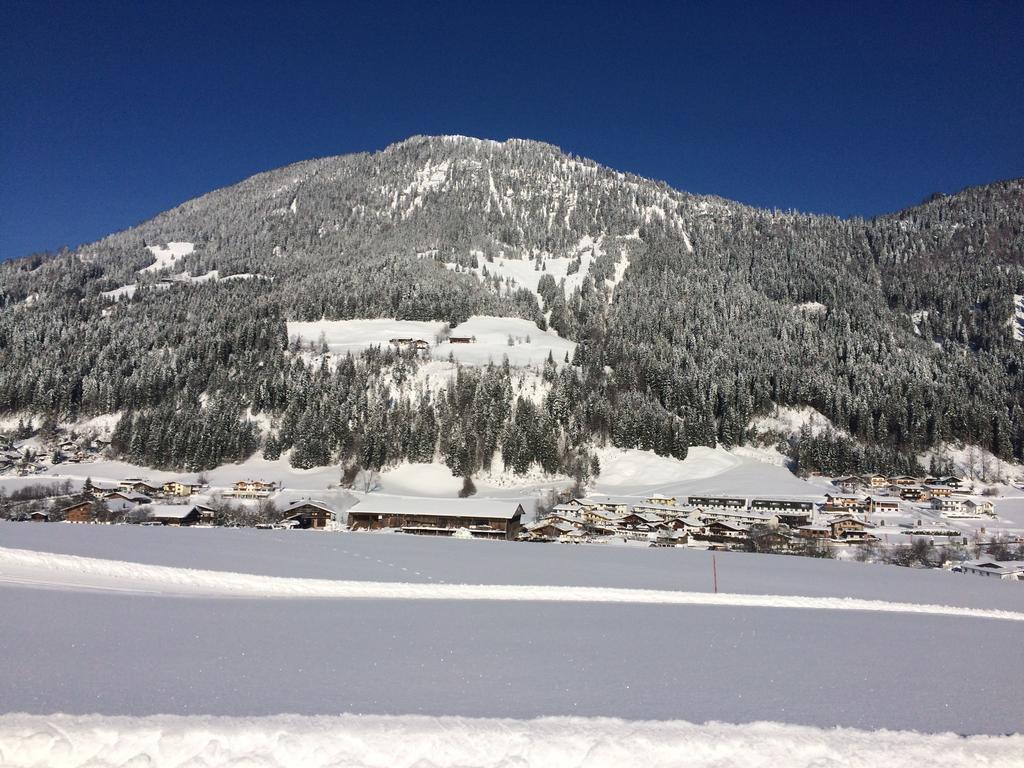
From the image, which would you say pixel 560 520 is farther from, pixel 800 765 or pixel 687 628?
pixel 800 765

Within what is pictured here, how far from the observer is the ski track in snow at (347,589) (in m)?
15.1

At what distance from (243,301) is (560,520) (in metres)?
105

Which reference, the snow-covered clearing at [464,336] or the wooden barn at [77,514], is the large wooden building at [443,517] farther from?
the snow-covered clearing at [464,336]

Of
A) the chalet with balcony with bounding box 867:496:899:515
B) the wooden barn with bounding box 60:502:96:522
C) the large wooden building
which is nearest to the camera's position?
the wooden barn with bounding box 60:502:96:522

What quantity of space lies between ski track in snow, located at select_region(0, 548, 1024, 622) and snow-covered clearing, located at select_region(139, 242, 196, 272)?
180 m

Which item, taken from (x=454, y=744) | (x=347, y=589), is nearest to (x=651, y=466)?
(x=347, y=589)

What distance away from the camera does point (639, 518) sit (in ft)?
172

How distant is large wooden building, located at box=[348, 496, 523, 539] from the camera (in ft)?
158

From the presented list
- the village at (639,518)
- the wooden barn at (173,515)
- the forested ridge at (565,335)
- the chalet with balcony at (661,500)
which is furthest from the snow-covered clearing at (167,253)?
the chalet with balcony at (661,500)

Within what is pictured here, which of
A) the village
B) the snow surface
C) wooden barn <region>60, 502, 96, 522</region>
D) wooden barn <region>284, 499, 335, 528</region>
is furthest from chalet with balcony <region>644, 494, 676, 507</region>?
wooden barn <region>60, 502, 96, 522</region>

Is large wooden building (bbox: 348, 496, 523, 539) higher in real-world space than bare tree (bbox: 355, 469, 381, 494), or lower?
lower

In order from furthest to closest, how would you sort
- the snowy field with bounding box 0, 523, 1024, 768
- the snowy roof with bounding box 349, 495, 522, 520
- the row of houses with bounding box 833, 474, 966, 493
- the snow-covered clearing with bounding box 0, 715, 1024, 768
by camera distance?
1. the row of houses with bounding box 833, 474, 966, 493
2. the snowy roof with bounding box 349, 495, 522, 520
3. the snowy field with bounding box 0, 523, 1024, 768
4. the snow-covered clearing with bounding box 0, 715, 1024, 768

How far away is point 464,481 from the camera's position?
252 feet

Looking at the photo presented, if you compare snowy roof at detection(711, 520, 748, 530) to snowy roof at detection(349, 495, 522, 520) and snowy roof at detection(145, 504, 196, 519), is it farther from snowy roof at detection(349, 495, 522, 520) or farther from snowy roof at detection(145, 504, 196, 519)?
snowy roof at detection(145, 504, 196, 519)
